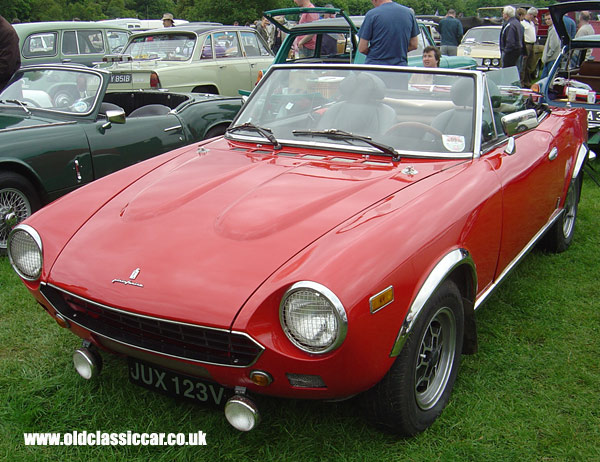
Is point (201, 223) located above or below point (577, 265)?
above

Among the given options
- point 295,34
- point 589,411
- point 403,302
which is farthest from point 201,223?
point 295,34

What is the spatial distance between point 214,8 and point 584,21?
21267mm

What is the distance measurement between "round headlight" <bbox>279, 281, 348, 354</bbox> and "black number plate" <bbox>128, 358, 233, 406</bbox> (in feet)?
1.60

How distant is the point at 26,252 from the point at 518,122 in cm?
273

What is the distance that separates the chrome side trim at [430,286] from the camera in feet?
7.21

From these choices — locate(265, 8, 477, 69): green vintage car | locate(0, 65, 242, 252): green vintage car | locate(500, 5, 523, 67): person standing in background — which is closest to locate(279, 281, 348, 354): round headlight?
locate(0, 65, 242, 252): green vintage car

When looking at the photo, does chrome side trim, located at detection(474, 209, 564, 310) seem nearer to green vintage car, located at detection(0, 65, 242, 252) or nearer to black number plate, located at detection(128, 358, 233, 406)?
black number plate, located at detection(128, 358, 233, 406)

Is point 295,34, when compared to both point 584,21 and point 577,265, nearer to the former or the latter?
point 577,265

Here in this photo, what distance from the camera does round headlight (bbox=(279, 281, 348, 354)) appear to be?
201 centimetres

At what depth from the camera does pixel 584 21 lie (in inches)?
452

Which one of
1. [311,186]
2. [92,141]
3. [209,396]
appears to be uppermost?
[311,186]

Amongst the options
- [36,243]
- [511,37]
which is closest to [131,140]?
[36,243]

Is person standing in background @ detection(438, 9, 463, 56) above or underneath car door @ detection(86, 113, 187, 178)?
above

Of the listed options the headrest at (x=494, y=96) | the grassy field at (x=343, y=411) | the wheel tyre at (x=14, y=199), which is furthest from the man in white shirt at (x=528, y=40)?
the wheel tyre at (x=14, y=199)
